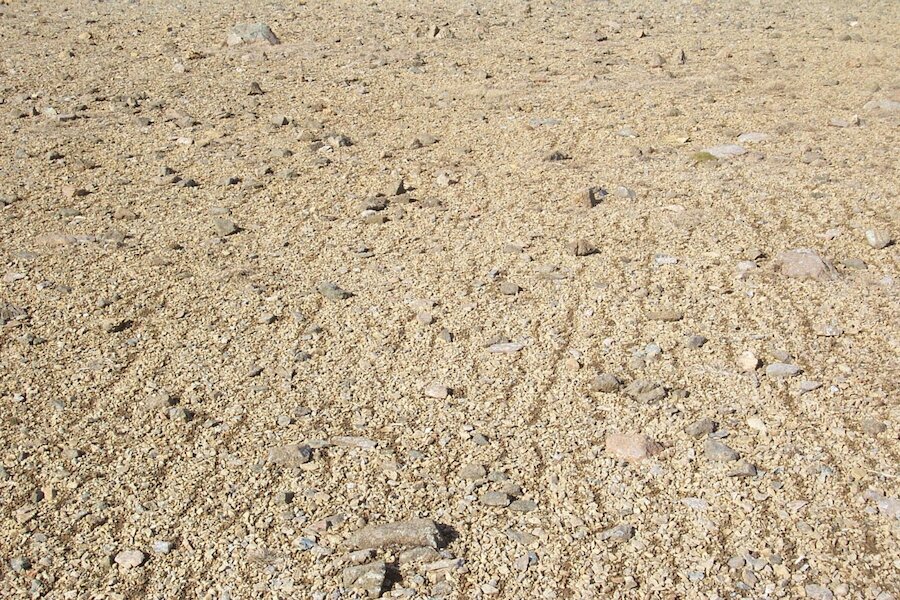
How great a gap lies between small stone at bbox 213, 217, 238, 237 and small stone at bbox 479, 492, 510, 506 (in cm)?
266

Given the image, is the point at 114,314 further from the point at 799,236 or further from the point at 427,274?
the point at 799,236

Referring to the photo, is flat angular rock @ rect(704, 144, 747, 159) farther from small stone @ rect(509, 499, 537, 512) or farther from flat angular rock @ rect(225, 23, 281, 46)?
flat angular rock @ rect(225, 23, 281, 46)

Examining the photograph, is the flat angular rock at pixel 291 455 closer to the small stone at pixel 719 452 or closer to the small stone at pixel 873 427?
the small stone at pixel 719 452

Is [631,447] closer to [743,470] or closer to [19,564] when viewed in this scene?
[743,470]

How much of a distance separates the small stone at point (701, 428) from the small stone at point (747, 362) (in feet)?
1.44

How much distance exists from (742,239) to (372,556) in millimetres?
2945

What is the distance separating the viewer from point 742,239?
516 cm

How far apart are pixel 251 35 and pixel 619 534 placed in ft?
26.1

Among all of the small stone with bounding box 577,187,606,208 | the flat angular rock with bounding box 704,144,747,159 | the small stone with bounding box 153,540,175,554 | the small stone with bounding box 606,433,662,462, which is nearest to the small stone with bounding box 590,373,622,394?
the small stone with bounding box 606,433,662,462

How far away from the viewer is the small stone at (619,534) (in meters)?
3.11

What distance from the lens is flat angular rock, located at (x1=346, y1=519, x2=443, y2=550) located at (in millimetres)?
3070

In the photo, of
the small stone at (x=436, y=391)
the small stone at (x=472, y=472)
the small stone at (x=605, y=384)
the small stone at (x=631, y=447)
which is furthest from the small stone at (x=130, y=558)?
the small stone at (x=605, y=384)

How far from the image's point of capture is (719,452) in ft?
11.5

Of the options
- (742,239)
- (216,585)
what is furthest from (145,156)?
(216,585)
